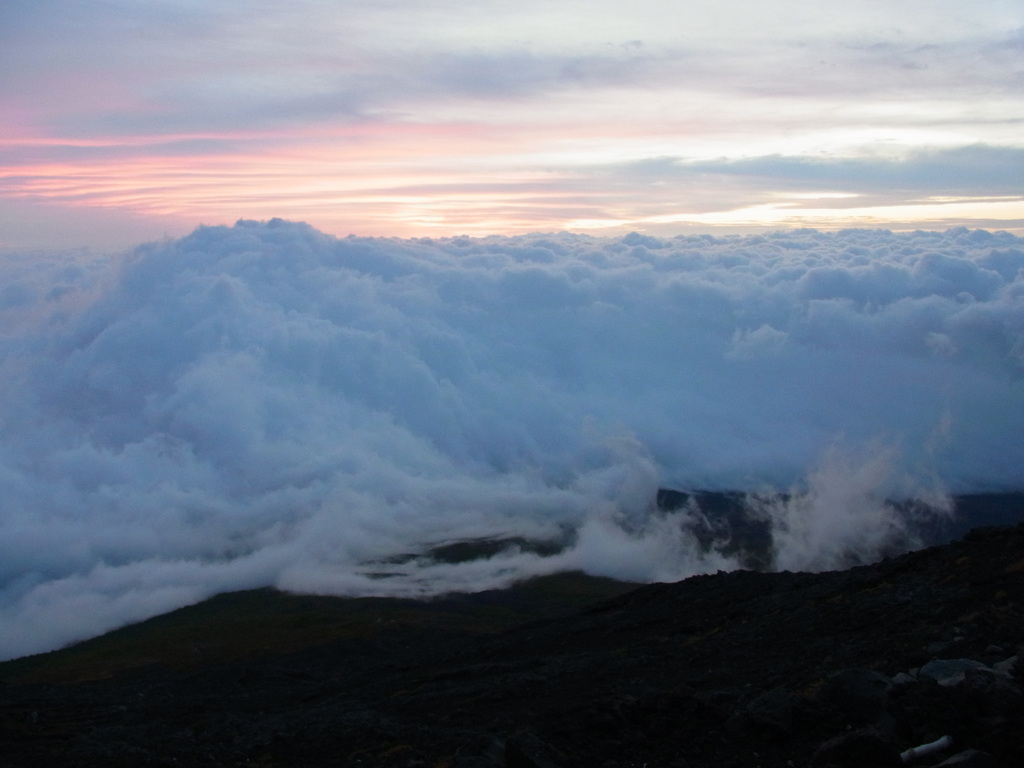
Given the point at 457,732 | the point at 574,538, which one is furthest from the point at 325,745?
the point at 574,538

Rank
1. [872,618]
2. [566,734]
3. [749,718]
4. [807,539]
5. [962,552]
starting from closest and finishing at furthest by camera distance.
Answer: [749,718] < [566,734] < [872,618] < [962,552] < [807,539]

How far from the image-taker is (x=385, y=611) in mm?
123438

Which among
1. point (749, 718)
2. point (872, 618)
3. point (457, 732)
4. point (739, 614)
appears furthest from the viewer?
point (739, 614)

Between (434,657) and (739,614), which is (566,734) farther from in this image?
(434,657)

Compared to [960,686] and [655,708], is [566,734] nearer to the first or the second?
[655,708]

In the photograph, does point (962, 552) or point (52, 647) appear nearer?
point (962, 552)

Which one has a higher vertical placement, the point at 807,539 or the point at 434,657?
the point at 434,657

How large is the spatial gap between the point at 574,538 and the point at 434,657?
136190mm

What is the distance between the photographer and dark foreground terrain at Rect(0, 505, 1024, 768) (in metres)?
21.9

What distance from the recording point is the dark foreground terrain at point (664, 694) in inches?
862

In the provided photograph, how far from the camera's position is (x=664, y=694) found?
2634 cm

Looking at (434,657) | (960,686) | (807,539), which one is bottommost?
(807,539)

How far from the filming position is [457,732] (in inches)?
1236

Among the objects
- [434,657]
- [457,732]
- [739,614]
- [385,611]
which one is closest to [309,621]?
[385,611]
